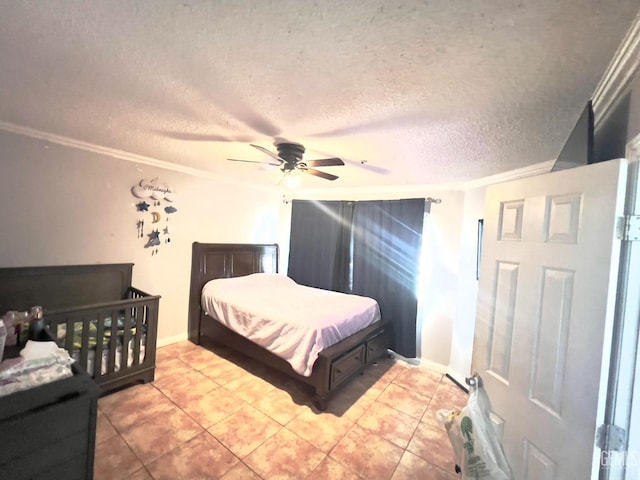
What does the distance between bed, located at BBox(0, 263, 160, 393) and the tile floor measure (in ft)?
0.75

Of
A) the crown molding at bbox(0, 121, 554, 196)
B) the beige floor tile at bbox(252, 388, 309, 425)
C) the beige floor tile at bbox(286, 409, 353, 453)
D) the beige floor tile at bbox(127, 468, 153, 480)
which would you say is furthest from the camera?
the crown molding at bbox(0, 121, 554, 196)

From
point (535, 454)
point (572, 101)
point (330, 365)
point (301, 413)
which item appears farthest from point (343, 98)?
point (301, 413)

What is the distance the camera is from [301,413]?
219 cm

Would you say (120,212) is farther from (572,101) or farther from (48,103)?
(572,101)

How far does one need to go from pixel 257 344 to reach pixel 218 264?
1432 mm

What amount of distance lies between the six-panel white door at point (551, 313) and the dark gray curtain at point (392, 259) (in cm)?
177

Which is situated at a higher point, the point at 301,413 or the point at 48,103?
the point at 48,103

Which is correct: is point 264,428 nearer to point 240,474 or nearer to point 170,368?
point 240,474

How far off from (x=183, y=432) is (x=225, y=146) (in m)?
2.29

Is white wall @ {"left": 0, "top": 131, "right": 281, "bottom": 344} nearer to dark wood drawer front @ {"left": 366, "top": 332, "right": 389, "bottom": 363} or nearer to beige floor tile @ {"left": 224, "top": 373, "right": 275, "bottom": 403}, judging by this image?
beige floor tile @ {"left": 224, "top": 373, "right": 275, "bottom": 403}

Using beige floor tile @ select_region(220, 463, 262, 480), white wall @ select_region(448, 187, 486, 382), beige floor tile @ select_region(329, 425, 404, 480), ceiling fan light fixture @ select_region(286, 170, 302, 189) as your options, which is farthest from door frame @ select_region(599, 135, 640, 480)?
white wall @ select_region(448, 187, 486, 382)

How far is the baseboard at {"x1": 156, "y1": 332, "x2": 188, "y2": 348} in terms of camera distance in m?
3.17

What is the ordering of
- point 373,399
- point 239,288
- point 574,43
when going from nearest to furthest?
point 574,43
point 373,399
point 239,288

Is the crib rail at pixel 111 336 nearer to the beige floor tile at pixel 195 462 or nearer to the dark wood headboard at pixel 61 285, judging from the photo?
the dark wood headboard at pixel 61 285
